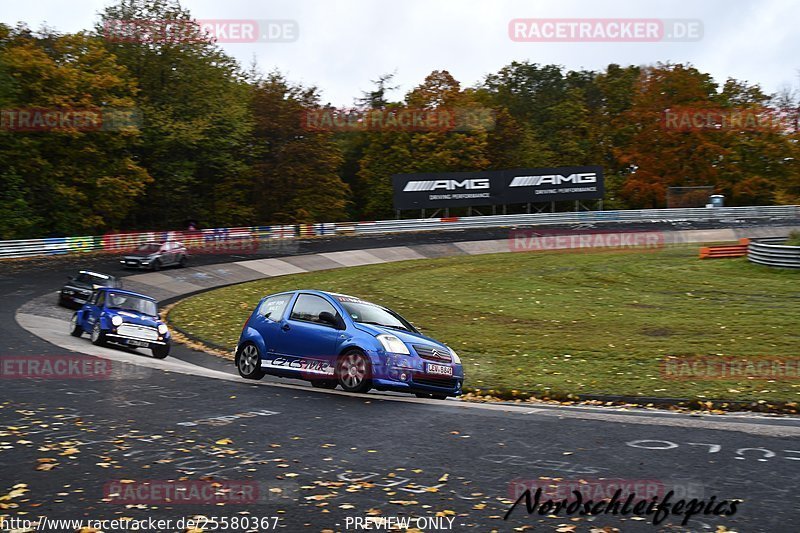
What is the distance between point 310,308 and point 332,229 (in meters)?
40.8

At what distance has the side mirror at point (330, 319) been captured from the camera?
13.2m

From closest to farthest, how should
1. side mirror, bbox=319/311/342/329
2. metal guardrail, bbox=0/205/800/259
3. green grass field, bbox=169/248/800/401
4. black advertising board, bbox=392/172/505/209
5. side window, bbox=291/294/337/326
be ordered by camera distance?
side mirror, bbox=319/311/342/329 → side window, bbox=291/294/337/326 → green grass field, bbox=169/248/800/401 → metal guardrail, bbox=0/205/800/259 → black advertising board, bbox=392/172/505/209

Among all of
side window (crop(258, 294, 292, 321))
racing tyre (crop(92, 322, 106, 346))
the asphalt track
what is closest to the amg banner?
racing tyre (crop(92, 322, 106, 346))

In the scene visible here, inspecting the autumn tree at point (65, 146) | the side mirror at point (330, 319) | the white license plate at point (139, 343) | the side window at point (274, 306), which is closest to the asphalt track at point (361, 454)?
the side mirror at point (330, 319)

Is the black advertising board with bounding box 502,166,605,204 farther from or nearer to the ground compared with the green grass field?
farther from the ground

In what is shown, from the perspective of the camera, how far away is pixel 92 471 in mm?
7934

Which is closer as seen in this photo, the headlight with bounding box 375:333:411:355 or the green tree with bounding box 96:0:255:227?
the headlight with bounding box 375:333:411:355

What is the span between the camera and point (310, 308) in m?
13.9

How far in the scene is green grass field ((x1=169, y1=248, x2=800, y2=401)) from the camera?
15.8m

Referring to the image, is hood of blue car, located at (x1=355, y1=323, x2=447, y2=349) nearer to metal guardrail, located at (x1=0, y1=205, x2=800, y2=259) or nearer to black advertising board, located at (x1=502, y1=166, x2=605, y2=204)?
metal guardrail, located at (x1=0, y1=205, x2=800, y2=259)

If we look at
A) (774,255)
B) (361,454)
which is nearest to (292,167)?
(774,255)

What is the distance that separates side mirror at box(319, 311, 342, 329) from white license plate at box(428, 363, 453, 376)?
1614mm

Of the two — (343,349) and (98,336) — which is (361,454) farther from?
(98,336)

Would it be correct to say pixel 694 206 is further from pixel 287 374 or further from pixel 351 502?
pixel 351 502
